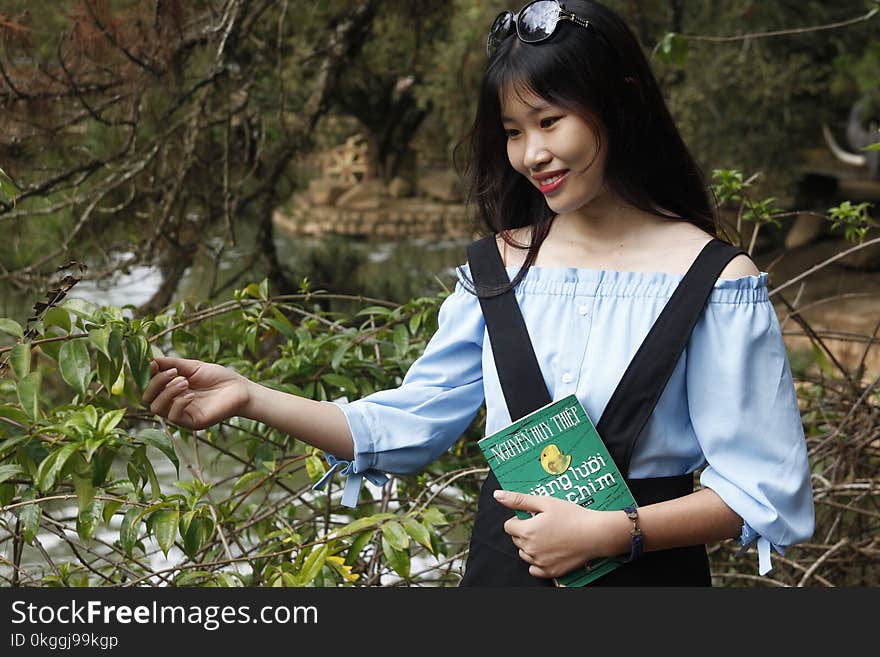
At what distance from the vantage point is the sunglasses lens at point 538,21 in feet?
3.64

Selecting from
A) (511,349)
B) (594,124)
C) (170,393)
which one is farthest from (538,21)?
(170,393)

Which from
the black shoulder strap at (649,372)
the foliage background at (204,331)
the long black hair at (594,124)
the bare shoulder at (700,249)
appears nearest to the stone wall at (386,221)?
the foliage background at (204,331)

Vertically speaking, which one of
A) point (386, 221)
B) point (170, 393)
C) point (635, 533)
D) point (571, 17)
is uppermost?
point (386, 221)

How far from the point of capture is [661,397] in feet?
3.54

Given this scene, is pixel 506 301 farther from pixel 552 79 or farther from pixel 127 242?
pixel 127 242

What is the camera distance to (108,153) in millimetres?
3441

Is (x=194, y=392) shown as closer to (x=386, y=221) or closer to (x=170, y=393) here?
(x=170, y=393)

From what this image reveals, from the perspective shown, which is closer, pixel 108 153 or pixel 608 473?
pixel 608 473

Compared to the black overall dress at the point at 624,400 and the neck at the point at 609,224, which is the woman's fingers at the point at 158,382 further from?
the neck at the point at 609,224

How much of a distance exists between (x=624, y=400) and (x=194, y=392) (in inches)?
18.1

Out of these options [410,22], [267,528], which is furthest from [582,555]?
[410,22]

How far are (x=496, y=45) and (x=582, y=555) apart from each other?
54 centimetres

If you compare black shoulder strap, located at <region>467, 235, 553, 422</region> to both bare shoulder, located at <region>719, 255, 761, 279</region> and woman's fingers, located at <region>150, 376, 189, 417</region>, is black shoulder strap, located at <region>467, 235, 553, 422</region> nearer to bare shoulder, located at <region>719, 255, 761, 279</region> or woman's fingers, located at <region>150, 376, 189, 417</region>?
bare shoulder, located at <region>719, 255, 761, 279</region>

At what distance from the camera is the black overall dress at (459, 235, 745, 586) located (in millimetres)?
1068
